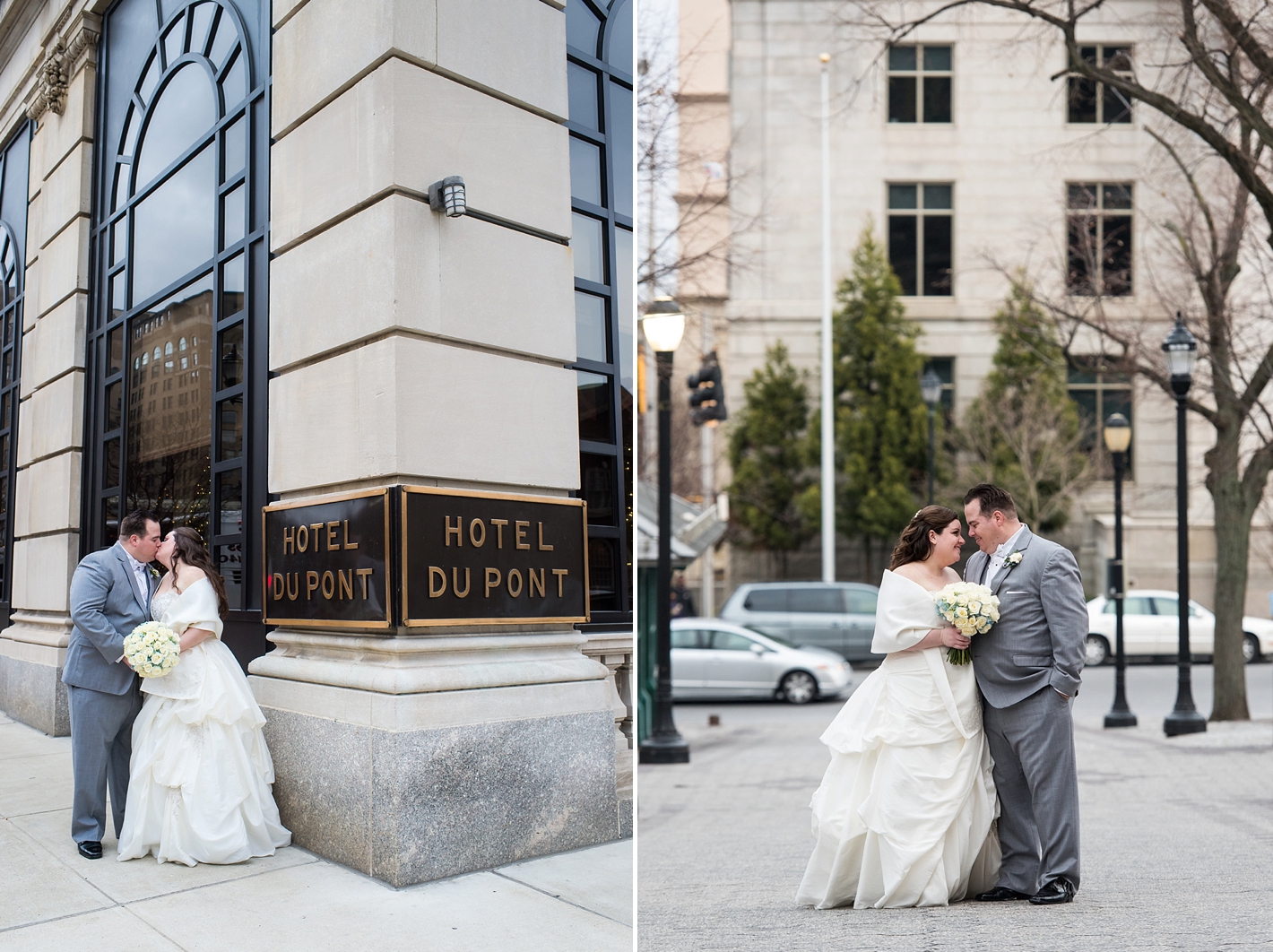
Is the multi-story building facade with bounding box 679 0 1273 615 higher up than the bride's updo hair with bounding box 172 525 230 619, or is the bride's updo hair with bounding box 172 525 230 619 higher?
the multi-story building facade with bounding box 679 0 1273 615

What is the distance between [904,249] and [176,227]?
92.0 ft

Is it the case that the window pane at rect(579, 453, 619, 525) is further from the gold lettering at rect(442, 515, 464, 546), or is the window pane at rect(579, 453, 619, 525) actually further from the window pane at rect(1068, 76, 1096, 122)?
the window pane at rect(1068, 76, 1096, 122)

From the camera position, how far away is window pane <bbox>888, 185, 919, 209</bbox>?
3361 centimetres

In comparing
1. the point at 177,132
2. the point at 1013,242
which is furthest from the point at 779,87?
the point at 177,132

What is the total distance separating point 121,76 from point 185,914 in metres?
7.20

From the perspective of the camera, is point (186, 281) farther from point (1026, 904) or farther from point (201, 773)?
point (1026, 904)

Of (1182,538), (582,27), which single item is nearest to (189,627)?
(582,27)

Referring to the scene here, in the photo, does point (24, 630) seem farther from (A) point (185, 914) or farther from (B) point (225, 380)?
(A) point (185, 914)

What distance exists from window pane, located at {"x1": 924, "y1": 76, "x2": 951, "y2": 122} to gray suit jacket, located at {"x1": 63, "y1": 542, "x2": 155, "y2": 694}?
31327 millimetres

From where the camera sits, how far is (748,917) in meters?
5.68

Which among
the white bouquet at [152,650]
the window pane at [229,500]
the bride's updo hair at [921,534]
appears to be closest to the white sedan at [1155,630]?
the bride's updo hair at [921,534]

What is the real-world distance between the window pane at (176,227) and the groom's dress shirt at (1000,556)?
5.64 m

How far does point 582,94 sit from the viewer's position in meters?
7.40

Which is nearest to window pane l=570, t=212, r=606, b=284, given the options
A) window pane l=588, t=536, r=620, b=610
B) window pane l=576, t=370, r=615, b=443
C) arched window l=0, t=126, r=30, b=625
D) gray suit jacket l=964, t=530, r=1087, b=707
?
window pane l=576, t=370, r=615, b=443
